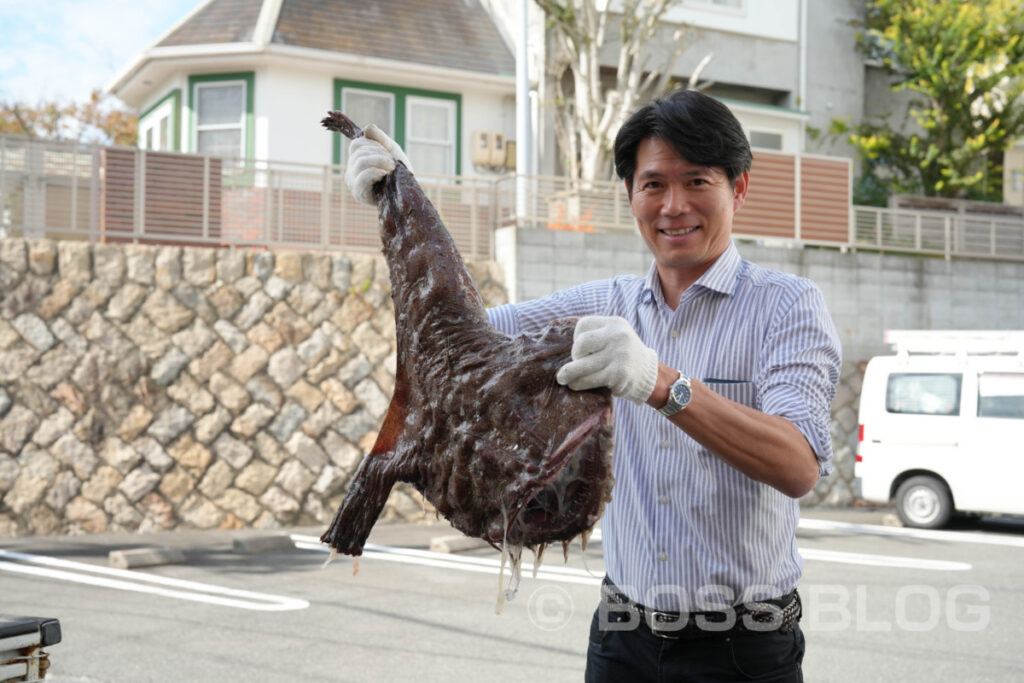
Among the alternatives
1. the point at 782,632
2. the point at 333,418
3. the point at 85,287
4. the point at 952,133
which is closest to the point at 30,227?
the point at 85,287

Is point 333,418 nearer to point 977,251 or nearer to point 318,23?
point 318,23

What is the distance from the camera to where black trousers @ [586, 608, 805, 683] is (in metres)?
2.34

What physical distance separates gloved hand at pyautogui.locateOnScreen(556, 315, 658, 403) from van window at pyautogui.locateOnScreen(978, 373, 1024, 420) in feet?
34.1

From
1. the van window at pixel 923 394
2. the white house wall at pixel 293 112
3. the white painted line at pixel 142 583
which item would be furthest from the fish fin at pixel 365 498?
the white house wall at pixel 293 112

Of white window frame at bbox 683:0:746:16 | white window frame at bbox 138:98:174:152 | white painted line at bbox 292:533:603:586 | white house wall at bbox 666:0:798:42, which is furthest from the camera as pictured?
white window frame at bbox 683:0:746:16

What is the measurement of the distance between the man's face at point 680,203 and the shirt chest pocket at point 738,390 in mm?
298

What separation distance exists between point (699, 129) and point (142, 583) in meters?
7.08

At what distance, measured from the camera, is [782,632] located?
2.40 m

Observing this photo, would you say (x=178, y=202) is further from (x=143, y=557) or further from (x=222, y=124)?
(x=143, y=557)

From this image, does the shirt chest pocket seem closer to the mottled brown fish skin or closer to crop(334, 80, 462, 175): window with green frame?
the mottled brown fish skin

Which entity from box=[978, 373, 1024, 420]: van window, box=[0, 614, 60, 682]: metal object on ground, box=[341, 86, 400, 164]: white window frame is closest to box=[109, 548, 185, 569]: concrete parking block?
box=[0, 614, 60, 682]: metal object on ground

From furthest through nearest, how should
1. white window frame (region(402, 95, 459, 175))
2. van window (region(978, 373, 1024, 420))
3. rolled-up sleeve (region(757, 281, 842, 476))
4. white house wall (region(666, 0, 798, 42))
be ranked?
1. white house wall (region(666, 0, 798, 42))
2. white window frame (region(402, 95, 459, 175))
3. van window (region(978, 373, 1024, 420))
4. rolled-up sleeve (region(757, 281, 842, 476))

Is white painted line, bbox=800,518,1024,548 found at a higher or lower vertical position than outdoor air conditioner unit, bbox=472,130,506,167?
lower

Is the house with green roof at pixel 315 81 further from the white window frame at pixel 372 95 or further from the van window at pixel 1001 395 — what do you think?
the van window at pixel 1001 395
